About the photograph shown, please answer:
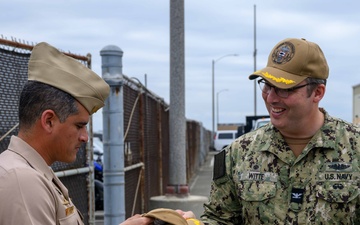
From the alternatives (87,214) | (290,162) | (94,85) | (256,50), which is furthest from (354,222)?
(256,50)

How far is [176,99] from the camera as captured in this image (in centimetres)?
1026

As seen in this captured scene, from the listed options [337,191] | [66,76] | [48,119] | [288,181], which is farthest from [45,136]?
[337,191]

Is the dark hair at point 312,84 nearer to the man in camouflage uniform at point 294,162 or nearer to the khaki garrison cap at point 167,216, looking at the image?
the man in camouflage uniform at point 294,162

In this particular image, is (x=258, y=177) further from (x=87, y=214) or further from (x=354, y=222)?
(x=87, y=214)

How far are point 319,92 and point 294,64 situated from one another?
0.22 metres

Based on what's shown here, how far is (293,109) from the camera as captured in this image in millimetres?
3346

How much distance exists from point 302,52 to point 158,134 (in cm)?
781

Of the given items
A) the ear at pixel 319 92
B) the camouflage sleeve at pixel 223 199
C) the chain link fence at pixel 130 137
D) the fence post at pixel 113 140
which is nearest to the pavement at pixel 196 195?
the chain link fence at pixel 130 137

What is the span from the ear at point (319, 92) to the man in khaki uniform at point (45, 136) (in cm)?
132

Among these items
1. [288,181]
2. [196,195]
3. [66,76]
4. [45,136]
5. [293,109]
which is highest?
[66,76]

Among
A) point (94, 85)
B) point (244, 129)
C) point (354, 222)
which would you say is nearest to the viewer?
point (94, 85)

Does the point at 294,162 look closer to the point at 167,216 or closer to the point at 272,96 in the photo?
the point at 272,96

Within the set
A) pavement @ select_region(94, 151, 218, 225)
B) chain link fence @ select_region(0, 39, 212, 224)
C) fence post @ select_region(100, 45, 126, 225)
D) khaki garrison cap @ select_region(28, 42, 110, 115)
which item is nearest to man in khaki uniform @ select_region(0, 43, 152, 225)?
khaki garrison cap @ select_region(28, 42, 110, 115)

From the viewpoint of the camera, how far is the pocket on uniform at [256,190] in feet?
11.2
